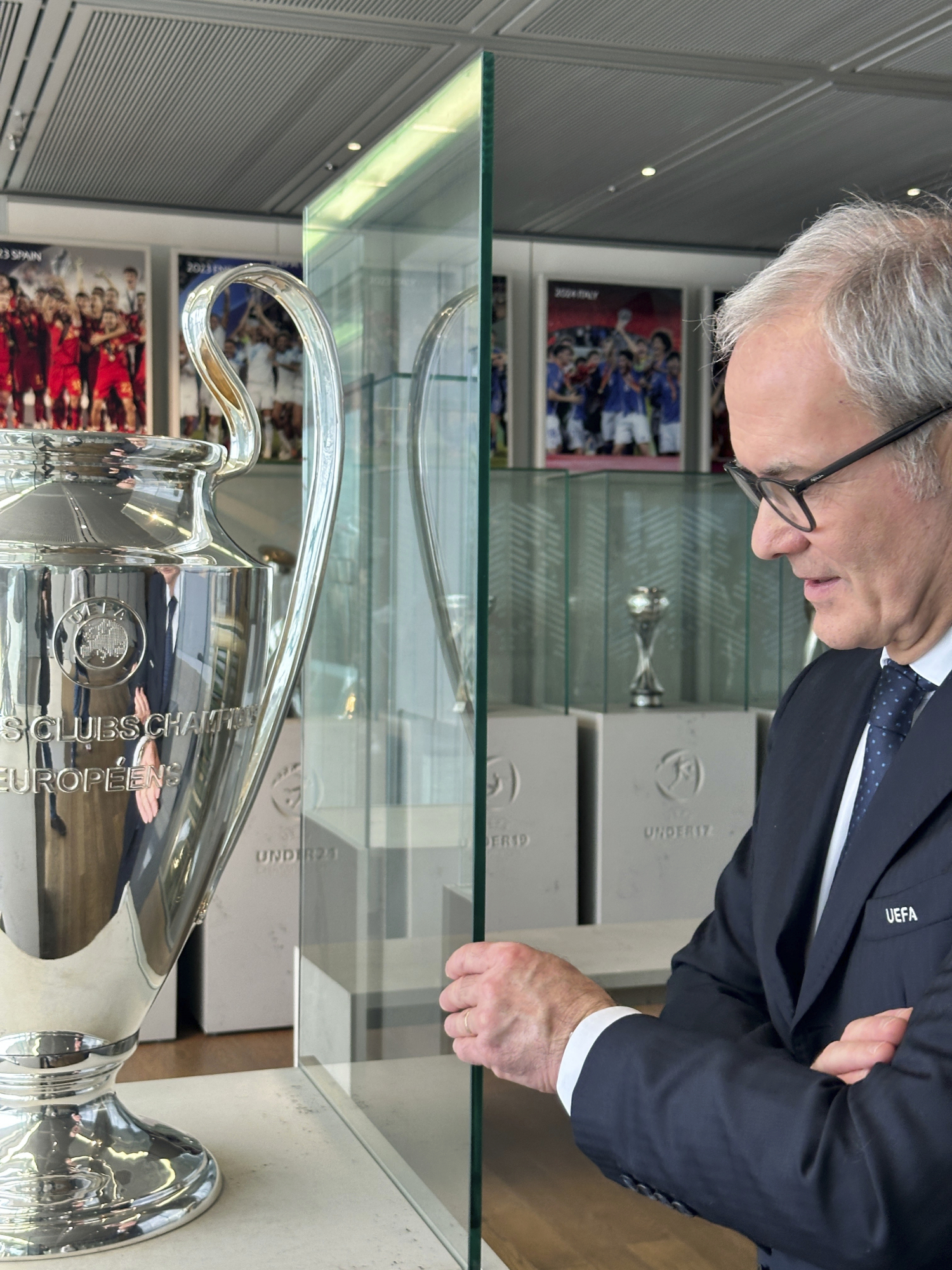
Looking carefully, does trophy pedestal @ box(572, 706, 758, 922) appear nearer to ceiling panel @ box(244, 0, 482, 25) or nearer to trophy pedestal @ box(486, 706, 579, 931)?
trophy pedestal @ box(486, 706, 579, 931)

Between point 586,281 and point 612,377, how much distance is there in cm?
37

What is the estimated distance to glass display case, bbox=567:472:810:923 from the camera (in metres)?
4.71

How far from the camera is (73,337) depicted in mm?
4465

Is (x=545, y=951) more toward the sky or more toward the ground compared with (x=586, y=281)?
more toward the ground

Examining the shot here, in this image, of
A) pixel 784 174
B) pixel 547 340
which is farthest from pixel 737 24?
pixel 547 340

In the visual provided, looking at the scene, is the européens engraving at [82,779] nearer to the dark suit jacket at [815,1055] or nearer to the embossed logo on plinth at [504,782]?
the dark suit jacket at [815,1055]

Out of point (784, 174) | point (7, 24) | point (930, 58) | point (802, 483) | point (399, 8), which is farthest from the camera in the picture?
point (784, 174)

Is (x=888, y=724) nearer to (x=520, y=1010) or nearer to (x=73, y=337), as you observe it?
(x=520, y=1010)

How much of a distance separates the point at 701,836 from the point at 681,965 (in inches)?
141

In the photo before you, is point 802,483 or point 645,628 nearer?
point 802,483

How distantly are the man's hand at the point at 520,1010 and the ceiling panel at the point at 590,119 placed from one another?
2851 millimetres

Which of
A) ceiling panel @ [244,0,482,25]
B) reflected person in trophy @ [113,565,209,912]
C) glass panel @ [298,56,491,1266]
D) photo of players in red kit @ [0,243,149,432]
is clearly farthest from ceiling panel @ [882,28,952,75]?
reflected person in trophy @ [113,565,209,912]

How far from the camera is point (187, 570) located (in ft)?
3.06

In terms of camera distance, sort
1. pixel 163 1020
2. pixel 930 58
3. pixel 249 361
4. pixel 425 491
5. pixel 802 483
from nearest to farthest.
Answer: pixel 802 483 < pixel 425 491 < pixel 930 58 < pixel 163 1020 < pixel 249 361
